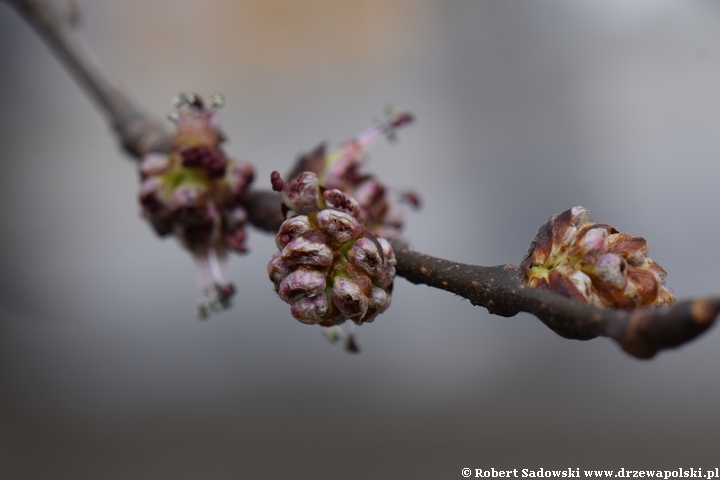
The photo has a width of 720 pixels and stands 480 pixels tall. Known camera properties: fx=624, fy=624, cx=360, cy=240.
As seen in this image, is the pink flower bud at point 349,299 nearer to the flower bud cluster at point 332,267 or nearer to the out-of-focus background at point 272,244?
the flower bud cluster at point 332,267

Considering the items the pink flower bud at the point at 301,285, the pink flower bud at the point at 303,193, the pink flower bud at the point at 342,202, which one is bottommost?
the pink flower bud at the point at 301,285

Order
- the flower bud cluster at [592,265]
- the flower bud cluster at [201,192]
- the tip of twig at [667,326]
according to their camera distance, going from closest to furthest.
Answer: the tip of twig at [667,326] → the flower bud cluster at [592,265] → the flower bud cluster at [201,192]

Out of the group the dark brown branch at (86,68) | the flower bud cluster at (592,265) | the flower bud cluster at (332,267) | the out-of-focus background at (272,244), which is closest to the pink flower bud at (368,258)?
the flower bud cluster at (332,267)

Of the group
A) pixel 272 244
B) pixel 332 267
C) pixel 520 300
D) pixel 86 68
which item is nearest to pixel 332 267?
pixel 332 267

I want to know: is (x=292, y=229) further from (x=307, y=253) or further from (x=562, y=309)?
(x=562, y=309)

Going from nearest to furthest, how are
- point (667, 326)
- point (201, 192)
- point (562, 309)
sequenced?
point (667, 326) < point (562, 309) < point (201, 192)

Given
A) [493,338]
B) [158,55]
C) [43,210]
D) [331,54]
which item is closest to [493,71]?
[331,54]

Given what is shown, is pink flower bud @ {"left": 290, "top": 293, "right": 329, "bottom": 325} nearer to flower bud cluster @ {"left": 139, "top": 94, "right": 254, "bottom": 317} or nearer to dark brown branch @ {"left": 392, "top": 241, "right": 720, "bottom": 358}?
dark brown branch @ {"left": 392, "top": 241, "right": 720, "bottom": 358}
